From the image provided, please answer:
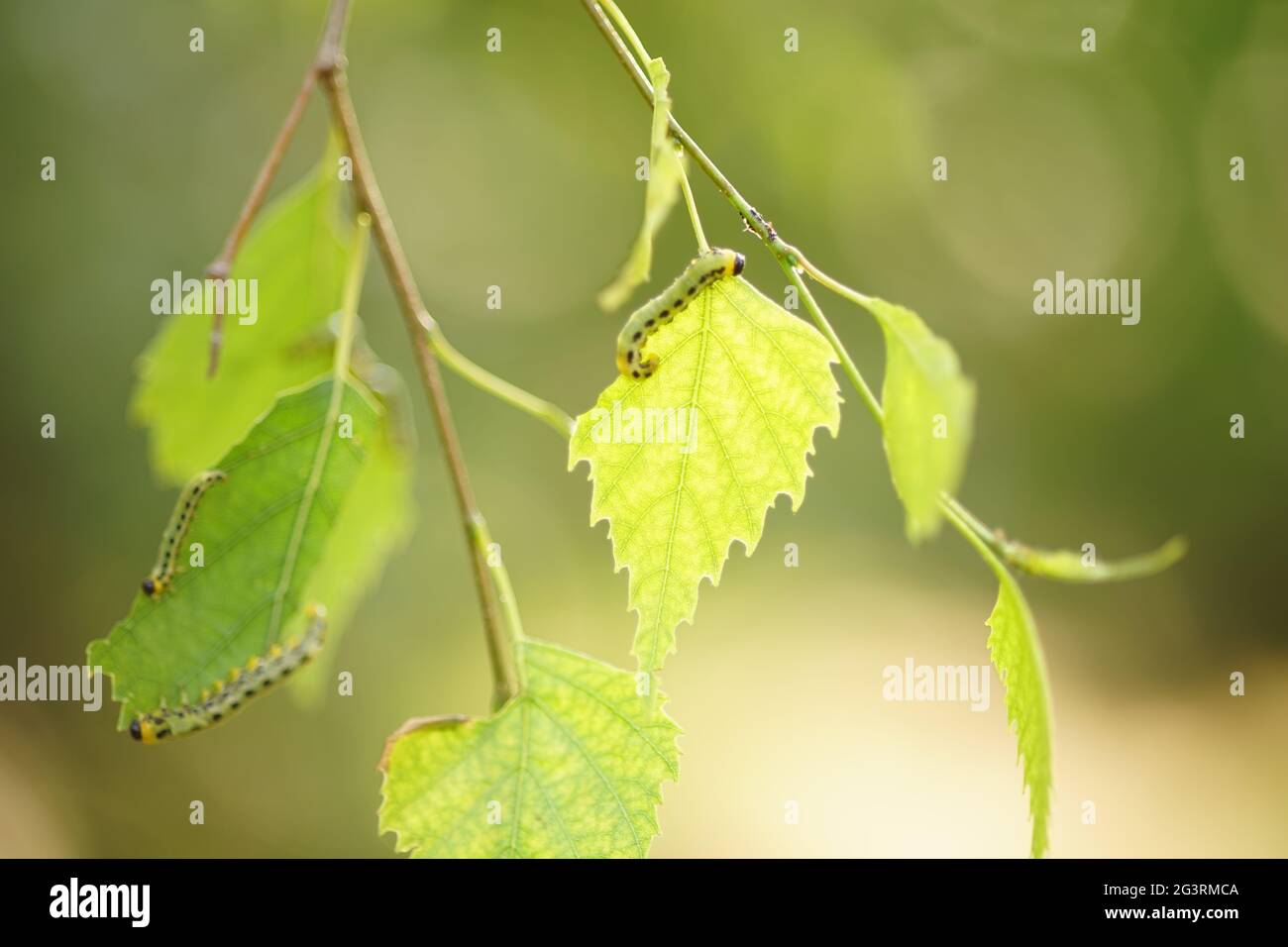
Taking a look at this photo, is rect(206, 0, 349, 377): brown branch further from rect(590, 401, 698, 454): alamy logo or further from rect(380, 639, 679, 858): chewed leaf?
rect(380, 639, 679, 858): chewed leaf

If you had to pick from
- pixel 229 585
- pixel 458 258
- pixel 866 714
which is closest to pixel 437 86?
pixel 458 258

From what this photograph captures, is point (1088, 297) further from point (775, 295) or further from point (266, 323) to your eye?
point (266, 323)

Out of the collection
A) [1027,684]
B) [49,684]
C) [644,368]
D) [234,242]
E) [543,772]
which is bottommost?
[49,684]

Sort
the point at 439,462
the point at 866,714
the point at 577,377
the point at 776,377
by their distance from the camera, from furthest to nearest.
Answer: the point at 577,377
the point at 439,462
the point at 866,714
the point at 776,377

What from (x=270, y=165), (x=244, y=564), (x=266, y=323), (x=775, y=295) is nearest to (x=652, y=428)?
(x=270, y=165)

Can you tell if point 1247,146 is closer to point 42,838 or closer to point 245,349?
point 245,349
